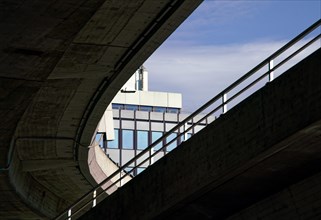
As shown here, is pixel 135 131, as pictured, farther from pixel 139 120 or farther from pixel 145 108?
pixel 145 108

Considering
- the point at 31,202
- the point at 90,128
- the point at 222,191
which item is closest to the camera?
the point at 222,191

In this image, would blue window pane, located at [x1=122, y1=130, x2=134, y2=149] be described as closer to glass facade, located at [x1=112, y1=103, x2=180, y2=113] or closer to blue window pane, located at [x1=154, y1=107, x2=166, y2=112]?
glass facade, located at [x1=112, y1=103, x2=180, y2=113]

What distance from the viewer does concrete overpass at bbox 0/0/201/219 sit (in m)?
17.9

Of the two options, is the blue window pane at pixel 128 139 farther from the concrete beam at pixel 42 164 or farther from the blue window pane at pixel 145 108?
the concrete beam at pixel 42 164

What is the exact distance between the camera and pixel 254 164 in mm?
17062

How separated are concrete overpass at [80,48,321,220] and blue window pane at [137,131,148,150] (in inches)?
2750

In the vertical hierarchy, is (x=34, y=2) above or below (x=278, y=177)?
above

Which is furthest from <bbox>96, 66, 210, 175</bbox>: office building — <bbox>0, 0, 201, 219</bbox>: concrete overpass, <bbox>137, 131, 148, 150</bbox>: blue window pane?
<bbox>0, 0, 201, 219</bbox>: concrete overpass

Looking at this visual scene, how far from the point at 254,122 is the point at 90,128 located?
1141 cm

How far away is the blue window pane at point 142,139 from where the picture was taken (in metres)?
91.9

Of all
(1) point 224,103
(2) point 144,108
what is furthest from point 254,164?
(2) point 144,108

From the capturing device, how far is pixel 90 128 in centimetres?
2766

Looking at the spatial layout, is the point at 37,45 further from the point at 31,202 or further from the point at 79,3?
the point at 31,202

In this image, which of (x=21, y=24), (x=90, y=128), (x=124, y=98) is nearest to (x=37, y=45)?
(x=21, y=24)
